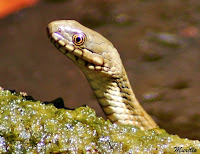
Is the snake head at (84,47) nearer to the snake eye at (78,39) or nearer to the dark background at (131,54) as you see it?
the snake eye at (78,39)

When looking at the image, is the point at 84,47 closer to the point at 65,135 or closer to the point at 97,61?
the point at 97,61

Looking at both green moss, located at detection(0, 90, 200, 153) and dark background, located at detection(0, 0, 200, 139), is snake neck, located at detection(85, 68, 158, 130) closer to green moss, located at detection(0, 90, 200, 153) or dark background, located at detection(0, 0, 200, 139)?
green moss, located at detection(0, 90, 200, 153)

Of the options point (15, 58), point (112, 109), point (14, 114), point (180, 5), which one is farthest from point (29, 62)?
point (14, 114)

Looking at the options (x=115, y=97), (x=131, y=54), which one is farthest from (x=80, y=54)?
(x=131, y=54)

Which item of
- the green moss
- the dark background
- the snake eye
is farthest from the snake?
the dark background

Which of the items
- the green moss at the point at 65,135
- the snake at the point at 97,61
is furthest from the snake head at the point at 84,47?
the green moss at the point at 65,135

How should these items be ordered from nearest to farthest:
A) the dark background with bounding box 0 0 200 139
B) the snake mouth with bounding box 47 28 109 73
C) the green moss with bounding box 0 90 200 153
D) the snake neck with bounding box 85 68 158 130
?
1. the green moss with bounding box 0 90 200 153
2. the snake mouth with bounding box 47 28 109 73
3. the snake neck with bounding box 85 68 158 130
4. the dark background with bounding box 0 0 200 139

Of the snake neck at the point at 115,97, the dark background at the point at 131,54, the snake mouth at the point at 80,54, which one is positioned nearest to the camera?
the snake mouth at the point at 80,54
